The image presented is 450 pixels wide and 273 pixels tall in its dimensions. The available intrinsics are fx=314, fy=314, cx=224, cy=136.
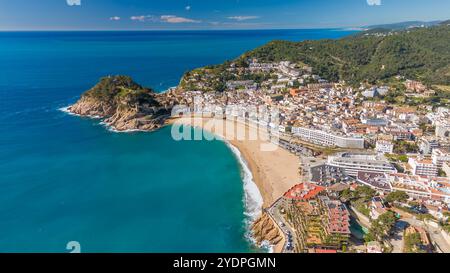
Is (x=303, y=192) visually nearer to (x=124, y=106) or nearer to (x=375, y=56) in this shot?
(x=124, y=106)

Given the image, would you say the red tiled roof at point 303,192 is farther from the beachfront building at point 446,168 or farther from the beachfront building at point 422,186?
the beachfront building at point 446,168

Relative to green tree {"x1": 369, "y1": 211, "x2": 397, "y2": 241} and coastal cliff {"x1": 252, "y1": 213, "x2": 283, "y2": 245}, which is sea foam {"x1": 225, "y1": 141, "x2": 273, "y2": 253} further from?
green tree {"x1": 369, "y1": 211, "x2": 397, "y2": 241}

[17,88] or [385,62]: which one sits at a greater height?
[385,62]

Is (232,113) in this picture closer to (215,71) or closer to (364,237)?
(215,71)

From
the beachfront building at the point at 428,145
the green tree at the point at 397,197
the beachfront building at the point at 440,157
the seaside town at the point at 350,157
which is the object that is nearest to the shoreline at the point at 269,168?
the seaside town at the point at 350,157

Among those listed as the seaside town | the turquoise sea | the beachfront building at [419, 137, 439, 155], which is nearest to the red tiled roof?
the seaside town
